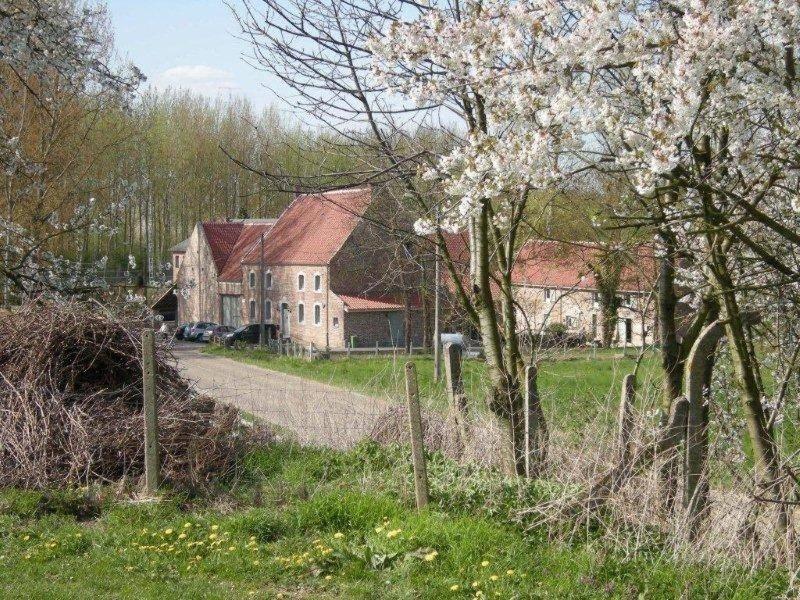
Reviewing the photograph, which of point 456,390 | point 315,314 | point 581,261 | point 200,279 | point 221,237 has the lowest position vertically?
point 456,390

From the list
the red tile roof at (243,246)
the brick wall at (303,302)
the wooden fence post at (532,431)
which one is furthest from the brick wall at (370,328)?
the wooden fence post at (532,431)

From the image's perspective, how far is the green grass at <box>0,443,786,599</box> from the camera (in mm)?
5477

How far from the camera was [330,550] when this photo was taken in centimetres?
605

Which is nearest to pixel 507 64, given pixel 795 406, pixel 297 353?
pixel 795 406

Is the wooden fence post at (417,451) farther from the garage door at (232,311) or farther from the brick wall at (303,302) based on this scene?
the garage door at (232,311)

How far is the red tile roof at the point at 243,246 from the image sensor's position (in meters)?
62.2

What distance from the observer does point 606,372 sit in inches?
842

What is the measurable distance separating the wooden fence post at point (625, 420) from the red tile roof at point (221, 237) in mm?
59095

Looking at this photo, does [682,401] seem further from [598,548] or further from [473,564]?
[473,564]

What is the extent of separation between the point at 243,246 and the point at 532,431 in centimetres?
5838

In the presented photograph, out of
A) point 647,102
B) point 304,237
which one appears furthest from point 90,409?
point 304,237

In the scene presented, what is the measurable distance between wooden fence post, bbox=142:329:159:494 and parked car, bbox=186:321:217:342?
169ft

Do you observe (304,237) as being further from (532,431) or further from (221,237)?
(532,431)

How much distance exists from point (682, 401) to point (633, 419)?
0.58 m
